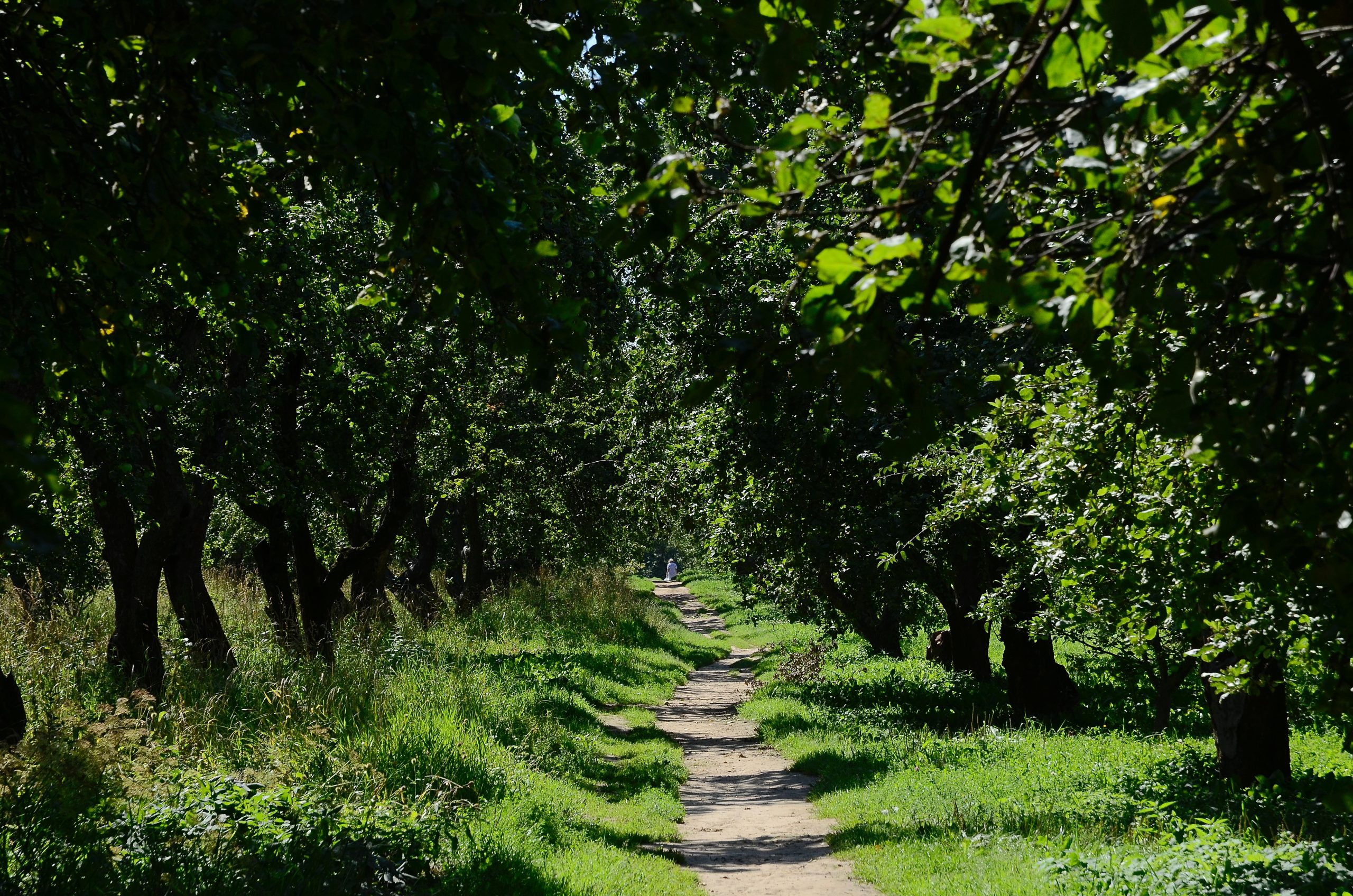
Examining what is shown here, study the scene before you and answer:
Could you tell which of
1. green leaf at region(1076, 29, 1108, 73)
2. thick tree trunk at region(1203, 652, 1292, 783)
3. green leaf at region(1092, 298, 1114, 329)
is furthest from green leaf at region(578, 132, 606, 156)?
thick tree trunk at region(1203, 652, 1292, 783)

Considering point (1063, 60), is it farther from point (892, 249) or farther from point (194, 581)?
point (194, 581)

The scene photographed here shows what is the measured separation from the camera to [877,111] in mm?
2334

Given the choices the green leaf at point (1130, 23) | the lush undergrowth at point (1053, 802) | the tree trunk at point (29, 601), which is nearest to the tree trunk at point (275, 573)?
the tree trunk at point (29, 601)

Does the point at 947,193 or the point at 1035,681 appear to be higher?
the point at 947,193

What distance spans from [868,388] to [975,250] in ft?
1.25

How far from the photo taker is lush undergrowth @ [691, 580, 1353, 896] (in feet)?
20.4

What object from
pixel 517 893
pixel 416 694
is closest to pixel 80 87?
pixel 517 893

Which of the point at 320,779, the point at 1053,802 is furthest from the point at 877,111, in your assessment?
the point at 1053,802

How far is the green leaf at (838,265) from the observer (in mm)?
2137

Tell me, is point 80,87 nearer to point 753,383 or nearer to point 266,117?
point 266,117

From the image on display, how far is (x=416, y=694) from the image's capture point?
34.9 ft

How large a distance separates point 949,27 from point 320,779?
672 cm

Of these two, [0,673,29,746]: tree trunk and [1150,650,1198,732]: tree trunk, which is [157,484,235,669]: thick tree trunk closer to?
[0,673,29,746]: tree trunk

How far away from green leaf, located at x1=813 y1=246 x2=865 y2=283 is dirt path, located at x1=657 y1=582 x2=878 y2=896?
6162 millimetres
